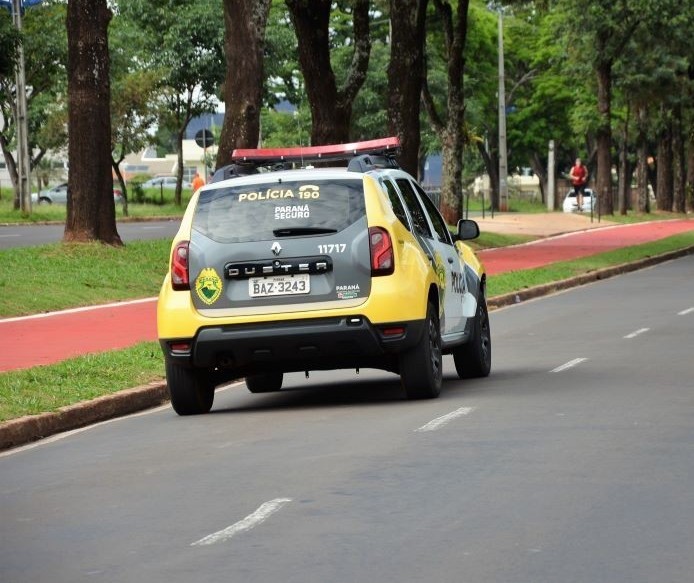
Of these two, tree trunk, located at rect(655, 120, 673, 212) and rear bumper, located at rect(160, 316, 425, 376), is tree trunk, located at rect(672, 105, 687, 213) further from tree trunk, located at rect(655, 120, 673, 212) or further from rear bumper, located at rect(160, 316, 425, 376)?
rear bumper, located at rect(160, 316, 425, 376)

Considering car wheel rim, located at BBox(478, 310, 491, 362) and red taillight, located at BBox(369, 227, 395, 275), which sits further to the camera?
car wheel rim, located at BBox(478, 310, 491, 362)

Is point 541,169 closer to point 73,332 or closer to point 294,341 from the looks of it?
point 73,332

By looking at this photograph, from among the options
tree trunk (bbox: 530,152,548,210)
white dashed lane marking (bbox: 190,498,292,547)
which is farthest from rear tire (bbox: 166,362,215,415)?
tree trunk (bbox: 530,152,548,210)

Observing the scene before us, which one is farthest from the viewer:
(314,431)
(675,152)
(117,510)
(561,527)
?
(675,152)

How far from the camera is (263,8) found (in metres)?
30.2

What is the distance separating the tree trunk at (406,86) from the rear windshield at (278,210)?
24.3 metres

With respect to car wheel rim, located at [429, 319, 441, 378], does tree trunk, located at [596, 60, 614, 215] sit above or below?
above

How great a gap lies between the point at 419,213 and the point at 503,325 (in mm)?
8199

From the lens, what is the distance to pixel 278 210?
13.5m

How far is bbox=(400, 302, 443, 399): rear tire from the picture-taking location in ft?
44.4

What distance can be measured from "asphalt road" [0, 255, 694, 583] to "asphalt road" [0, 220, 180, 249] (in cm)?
2375

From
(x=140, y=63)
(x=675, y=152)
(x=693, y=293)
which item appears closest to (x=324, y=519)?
(x=693, y=293)

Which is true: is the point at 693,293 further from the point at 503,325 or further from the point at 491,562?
the point at 491,562

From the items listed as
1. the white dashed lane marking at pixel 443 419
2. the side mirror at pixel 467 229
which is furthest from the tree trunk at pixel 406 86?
the white dashed lane marking at pixel 443 419
